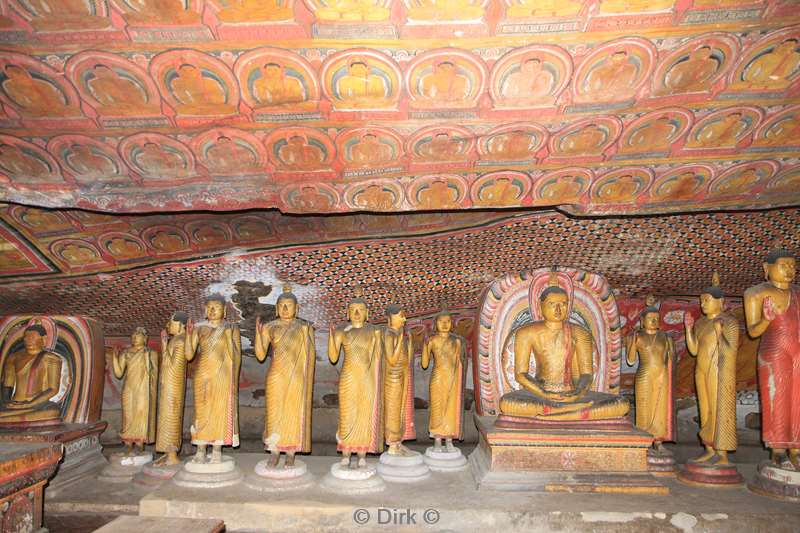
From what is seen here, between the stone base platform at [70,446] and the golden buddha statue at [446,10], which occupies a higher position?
the golden buddha statue at [446,10]

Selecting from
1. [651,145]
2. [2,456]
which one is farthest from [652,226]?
[2,456]

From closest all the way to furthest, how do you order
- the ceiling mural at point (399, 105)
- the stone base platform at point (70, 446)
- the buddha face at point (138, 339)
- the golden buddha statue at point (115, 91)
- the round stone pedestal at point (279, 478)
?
1. the ceiling mural at point (399, 105)
2. the golden buddha statue at point (115, 91)
3. the round stone pedestal at point (279, 478)
4. the stone base platform at point (70, 446)
5. the buddha face at point (138, 339)

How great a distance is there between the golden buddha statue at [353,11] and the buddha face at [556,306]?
3.04 m

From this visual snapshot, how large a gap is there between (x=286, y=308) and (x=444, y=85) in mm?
2476

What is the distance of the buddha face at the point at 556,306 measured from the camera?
5.40 meters

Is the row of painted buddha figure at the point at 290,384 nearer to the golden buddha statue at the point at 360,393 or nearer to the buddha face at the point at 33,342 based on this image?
the golden buddha statue at the point at 360,393

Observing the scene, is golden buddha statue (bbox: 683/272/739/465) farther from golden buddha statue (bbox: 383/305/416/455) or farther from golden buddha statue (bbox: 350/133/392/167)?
golden buddha statue (bbox: 350/133/392/167)

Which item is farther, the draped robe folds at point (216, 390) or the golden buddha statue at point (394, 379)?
the golden buddha statue at point (394, 379)

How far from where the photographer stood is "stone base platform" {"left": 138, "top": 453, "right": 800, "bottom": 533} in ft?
14.0

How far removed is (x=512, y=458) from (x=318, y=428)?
3644mm

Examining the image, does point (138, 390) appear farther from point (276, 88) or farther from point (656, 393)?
point (656, 393)

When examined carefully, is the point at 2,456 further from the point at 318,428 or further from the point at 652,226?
the point at 652,226

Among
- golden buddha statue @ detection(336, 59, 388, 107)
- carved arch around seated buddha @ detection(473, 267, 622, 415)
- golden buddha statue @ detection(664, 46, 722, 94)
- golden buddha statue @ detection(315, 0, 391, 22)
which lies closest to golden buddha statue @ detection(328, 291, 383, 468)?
carved arch around seated buddha @ detection(473, 267, 622, 415)

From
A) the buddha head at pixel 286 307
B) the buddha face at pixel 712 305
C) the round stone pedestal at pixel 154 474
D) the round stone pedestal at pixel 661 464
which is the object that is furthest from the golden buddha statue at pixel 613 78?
the round stone pedestal at pixel 154 474
